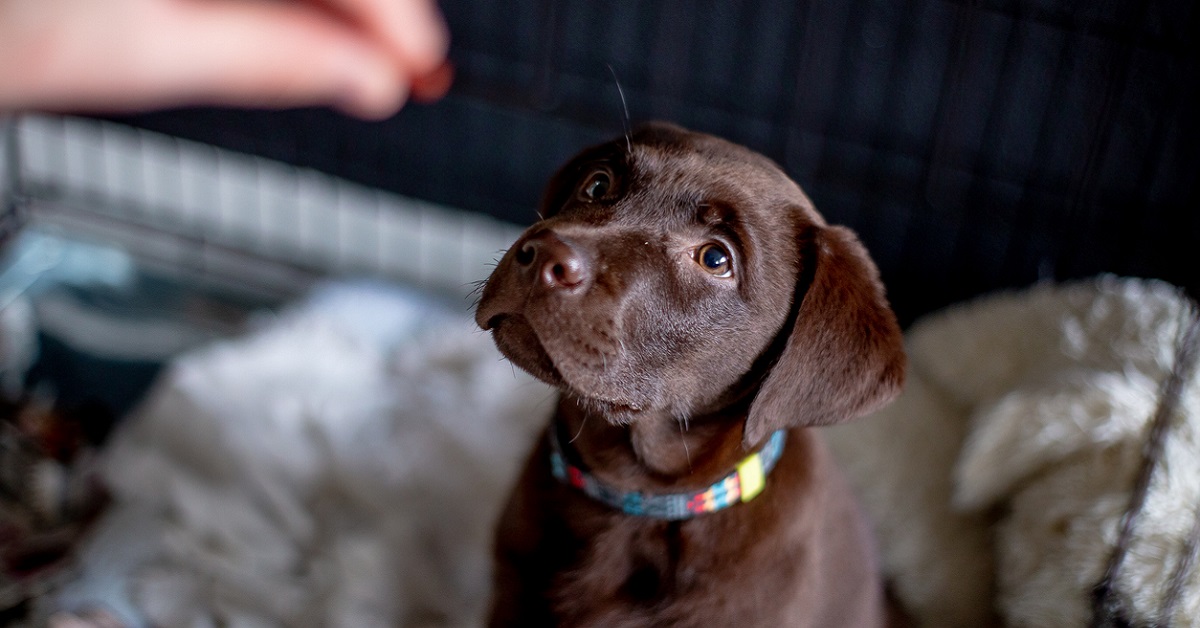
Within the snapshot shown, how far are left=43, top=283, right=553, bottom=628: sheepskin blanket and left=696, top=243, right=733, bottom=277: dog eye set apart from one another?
3.27 ft

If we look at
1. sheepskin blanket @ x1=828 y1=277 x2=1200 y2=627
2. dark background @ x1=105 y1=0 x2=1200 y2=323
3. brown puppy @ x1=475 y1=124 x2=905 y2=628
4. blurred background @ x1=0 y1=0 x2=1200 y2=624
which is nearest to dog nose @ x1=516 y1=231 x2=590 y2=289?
brown puppy @ x1=475 y1=124 x2=905 y2=628

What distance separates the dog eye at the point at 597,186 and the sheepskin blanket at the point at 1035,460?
94 centimetres

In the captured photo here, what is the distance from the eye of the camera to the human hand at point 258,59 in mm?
2447

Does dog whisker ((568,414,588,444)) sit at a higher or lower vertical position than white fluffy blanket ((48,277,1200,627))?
higher

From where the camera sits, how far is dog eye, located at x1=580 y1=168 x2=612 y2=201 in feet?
4.70

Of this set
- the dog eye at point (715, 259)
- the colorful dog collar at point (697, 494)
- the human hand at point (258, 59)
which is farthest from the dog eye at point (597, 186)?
the human hand at point (258, 59)

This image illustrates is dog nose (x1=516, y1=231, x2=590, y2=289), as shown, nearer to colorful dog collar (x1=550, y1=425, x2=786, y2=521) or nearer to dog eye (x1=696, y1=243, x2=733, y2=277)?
dog eye (x1=696, y1=243, x2=733, y2=277)

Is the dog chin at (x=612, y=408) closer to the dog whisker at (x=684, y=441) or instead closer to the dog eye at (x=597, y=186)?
the dog whisker at (x=684, y=441)

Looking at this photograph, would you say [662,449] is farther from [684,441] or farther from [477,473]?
[477,473]

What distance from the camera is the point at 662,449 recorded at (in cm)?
147

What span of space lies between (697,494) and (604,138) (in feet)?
4.17

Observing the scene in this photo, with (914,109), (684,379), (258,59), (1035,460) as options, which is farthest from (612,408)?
(258,59)

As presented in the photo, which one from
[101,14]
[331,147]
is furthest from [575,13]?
[101,14]

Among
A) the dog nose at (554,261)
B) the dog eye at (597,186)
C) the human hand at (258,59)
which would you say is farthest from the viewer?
the human hand at (258,59)
